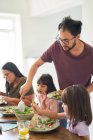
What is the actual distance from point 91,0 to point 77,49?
3.62 ft

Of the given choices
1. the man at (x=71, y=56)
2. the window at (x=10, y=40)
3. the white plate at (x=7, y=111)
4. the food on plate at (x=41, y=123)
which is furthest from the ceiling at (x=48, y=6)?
the food on plate at (x=41, y=123)

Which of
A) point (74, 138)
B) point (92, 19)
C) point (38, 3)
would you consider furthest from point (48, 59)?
point (38, 3)

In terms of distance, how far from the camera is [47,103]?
7.27 feet

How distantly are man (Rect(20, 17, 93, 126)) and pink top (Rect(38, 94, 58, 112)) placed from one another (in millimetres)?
193

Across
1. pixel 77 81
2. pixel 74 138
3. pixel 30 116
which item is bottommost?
pixel 74 138

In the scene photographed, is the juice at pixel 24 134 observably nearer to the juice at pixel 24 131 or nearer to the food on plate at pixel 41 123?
the juice at pixel 24 131

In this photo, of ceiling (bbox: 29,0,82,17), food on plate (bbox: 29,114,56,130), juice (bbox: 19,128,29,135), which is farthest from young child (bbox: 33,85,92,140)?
ceiling (bbox: 29,0,82,17)

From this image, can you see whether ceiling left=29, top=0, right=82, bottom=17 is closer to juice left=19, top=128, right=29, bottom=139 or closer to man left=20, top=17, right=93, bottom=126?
man left=20, top=17, right=93, bottom=126

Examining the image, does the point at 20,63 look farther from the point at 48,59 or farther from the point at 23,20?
the point at 48,59

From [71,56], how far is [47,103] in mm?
541

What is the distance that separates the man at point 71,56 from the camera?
5.87 ft

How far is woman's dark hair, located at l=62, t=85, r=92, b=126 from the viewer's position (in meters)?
1.55

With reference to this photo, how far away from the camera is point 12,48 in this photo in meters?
4.29

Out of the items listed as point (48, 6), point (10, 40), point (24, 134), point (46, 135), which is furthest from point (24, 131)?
point (10, 40)
